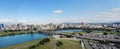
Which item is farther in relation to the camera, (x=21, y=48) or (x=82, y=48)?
(x=21, y=48)

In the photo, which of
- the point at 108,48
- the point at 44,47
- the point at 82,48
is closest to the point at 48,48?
the point at 44,47

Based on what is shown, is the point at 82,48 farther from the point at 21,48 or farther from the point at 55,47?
the point at 21,48

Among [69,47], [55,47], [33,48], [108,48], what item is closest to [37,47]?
Result: [33,48]

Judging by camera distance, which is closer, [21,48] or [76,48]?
[76,48]

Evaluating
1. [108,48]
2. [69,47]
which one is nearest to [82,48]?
[69,47]

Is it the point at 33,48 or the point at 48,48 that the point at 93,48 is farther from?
the point at 33,48

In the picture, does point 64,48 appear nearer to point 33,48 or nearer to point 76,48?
point 76,48

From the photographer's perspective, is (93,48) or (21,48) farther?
(21,48)
